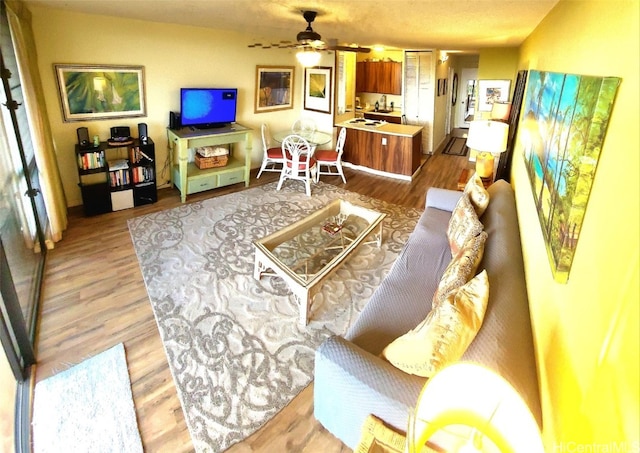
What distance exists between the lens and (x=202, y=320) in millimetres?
2553

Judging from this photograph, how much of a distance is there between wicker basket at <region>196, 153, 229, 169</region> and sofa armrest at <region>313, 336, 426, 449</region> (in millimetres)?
3942

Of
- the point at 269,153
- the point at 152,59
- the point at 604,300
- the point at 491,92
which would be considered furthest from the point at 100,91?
the point at 491,92

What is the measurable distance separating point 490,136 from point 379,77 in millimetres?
5459

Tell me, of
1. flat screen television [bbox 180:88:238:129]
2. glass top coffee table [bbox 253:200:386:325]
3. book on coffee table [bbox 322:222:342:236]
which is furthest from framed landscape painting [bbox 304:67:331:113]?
book on coffee table [bbox 322:222:342:236]

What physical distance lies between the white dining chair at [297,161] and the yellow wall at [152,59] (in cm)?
101

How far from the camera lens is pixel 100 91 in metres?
4.10

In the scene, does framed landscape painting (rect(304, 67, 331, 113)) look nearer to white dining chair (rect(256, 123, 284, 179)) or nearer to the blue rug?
white dining chair (rect(256, 123, 284, 179))

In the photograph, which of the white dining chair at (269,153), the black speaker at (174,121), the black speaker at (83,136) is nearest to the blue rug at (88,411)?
the black speaker at (83,136)

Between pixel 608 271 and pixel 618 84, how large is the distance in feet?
1.68

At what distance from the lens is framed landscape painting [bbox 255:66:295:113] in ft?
18.3

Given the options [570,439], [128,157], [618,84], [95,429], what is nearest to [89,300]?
[95,429]

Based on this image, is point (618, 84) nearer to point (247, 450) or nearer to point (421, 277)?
point (421, 277)

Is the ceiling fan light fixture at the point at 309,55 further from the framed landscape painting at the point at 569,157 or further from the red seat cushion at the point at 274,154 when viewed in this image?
the framed landscape painting at the point at 569,157

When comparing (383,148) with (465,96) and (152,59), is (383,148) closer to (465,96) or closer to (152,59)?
(152,59)
